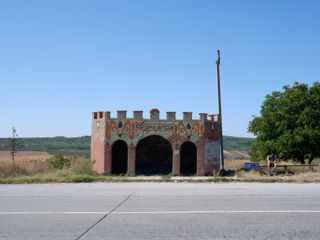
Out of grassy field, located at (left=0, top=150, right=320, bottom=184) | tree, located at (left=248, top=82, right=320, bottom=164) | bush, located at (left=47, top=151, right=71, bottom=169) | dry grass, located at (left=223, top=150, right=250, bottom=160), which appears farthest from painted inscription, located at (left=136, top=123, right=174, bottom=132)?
dry grass, located at (left=223, top=150, right=250, bottom=160)

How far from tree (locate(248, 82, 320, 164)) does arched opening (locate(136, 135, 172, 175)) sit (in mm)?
9232

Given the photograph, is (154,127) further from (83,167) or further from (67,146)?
(67,146)

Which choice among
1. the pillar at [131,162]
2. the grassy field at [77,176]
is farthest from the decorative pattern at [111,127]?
the grassy field at [77,176]

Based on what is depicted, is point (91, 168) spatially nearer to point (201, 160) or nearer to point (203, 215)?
point (201, 160)

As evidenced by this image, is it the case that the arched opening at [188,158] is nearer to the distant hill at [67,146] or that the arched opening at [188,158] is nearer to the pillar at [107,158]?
the pillar at [107,158]

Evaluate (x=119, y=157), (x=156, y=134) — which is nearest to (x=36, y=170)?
(x=119, y=157)

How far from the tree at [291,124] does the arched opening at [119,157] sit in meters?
12.4

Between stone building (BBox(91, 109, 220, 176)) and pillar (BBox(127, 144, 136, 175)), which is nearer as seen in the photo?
stone building (BBox(91, 109, 220, 176))

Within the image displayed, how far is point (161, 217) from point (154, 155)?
16846 mm

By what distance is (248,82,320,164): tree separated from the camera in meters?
26.8

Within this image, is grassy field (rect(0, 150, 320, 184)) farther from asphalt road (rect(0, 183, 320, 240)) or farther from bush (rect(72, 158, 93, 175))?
asphalt road (rect(0, 183, 320, 240))

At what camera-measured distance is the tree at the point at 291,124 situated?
1053 inches

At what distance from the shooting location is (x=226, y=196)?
11.2 m

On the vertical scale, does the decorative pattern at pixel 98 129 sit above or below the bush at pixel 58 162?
above
